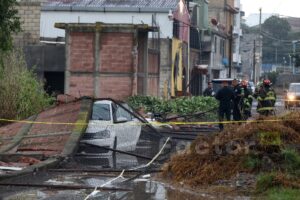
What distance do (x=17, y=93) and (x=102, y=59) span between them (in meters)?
7.54

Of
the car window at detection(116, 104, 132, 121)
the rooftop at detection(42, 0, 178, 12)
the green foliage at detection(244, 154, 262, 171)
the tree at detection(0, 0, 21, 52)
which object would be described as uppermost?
the rooftop at detection(42, 0, 178, 12)

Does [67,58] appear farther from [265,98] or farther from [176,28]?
[176,28]

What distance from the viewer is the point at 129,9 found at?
41719 millimetres

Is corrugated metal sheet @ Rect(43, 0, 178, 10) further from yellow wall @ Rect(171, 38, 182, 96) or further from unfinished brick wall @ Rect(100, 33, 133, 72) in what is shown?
unfinished brick wall @ Rect(100, 33, 133, 72)

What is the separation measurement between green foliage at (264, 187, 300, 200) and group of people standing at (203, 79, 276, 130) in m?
9.70

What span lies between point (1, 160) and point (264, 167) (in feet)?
18.7


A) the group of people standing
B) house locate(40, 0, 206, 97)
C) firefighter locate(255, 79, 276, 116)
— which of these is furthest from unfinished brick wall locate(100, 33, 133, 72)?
house locate(40, 0, 206, 97)

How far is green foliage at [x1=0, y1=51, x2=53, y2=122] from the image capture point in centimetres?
2108

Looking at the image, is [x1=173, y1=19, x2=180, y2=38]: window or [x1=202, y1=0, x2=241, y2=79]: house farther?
[x1=202, y1=0, x2=241, y2=79]: house

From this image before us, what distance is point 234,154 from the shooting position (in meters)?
12.4

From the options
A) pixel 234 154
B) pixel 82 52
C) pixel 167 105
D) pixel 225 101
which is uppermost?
pixel 82 52

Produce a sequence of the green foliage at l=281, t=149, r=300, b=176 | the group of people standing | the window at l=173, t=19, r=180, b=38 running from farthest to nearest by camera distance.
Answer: the window at l=173, t=19, r=180, b=38 < the group of people standing < the green foliage at l=281, t=149, r=300, b=176

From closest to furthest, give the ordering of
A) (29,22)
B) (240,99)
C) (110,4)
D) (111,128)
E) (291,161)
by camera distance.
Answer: (291,161) < (111,128) < (240,99) < (29,22) < (110,4)

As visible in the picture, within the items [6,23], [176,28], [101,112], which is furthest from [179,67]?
[6,23]
